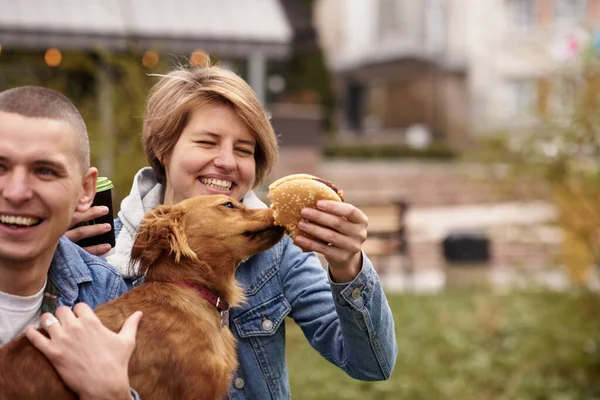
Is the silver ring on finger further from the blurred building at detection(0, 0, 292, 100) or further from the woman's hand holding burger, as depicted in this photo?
the blurred building at detection(0, 0, 292, 100)

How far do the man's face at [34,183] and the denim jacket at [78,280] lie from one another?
20 centimetres

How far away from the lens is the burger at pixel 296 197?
223cm

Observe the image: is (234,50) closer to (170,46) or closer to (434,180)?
(170,46)

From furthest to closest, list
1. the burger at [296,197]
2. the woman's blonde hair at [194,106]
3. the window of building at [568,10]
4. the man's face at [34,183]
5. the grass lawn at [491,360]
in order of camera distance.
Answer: the window of building at [568,10] < the grass lawn at [491,360] < the woman's blonde hair at [194,106] < the burger at [296,197] < the man's face at [34,183]

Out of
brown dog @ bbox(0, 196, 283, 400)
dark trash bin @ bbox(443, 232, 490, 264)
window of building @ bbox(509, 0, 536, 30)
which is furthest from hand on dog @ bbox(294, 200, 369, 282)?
window of building @ bbox(509, 0, 536, 30)

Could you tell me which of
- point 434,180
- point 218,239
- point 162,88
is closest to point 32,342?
point 218,239

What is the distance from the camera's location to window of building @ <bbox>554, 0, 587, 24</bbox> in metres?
35.8

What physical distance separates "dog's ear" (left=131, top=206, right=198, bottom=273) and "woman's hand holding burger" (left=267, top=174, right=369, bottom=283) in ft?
0.88

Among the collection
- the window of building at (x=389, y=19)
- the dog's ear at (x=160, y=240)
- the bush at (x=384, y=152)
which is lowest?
the bush at (x=384, y=152)

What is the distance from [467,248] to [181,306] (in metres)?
10.4

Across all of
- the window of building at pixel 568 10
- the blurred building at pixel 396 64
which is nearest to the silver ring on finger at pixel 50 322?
the blurred building at pixel 396 64

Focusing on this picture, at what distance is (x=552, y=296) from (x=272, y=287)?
614cm

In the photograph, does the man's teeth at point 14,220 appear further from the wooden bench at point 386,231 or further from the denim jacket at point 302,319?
the wooden bench at point 386,231

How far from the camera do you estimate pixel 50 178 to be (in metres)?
1.99
